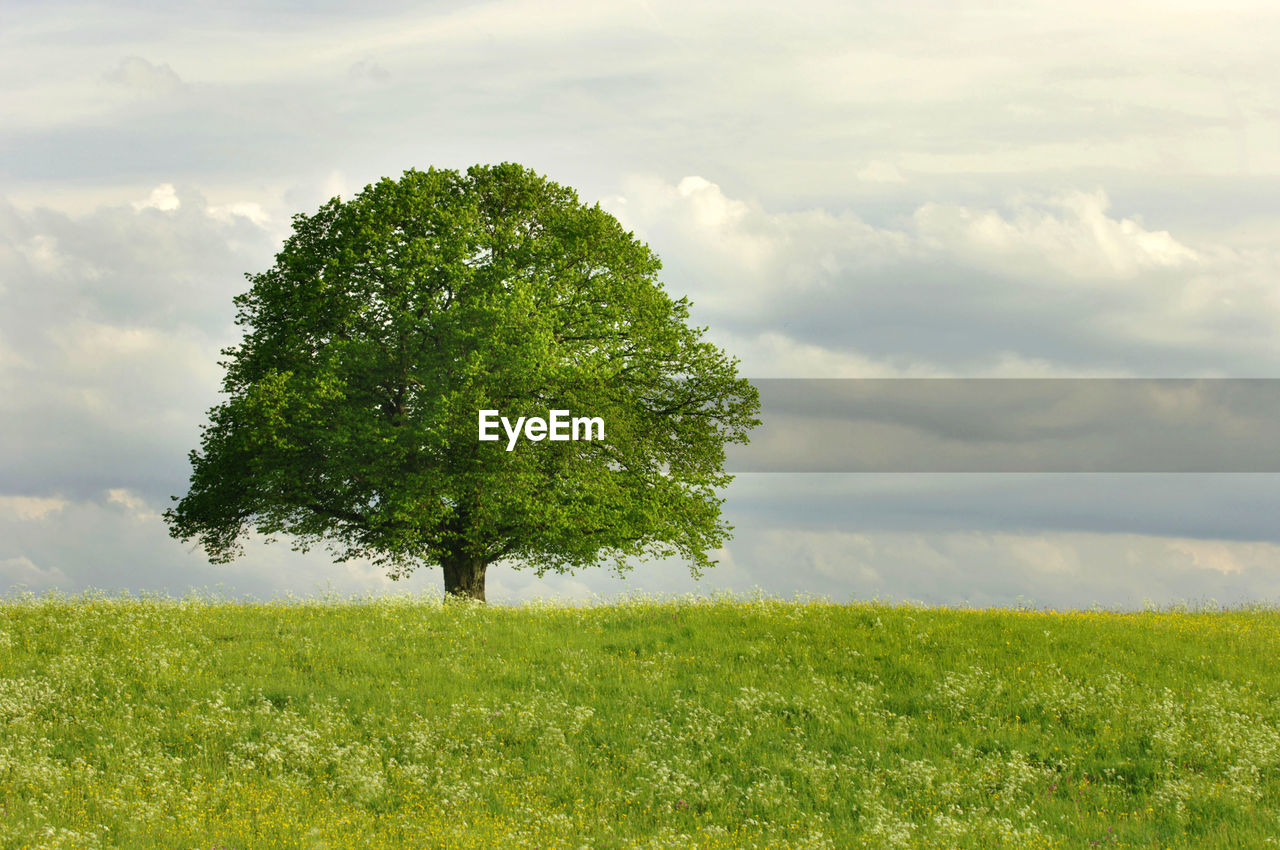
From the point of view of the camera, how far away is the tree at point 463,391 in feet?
102

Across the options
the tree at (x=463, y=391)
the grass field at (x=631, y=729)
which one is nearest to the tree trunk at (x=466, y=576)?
the tree at (x=463, y=391)

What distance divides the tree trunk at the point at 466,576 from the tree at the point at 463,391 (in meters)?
0.07

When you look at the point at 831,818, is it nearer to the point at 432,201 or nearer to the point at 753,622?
the point at 753,622

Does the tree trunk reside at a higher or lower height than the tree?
lower

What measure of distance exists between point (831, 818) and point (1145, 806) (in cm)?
552

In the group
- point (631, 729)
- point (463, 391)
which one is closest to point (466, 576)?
point (463, 391)

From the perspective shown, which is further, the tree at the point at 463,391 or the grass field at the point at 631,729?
the tree at the point at 463,391

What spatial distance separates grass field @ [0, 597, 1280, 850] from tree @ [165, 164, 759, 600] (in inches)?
218

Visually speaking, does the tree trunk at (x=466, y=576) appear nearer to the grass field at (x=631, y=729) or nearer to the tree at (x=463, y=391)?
the tree at (x=463, y=391)

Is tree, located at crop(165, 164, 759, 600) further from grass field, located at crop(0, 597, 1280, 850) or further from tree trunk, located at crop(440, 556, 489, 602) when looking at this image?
grass field, located at crop(0, 597, 1280, 850)

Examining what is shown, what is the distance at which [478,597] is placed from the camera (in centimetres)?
3416

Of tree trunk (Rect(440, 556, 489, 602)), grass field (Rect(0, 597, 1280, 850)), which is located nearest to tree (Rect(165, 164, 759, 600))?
tree trunk (Rect(440, 556, 489, 602))

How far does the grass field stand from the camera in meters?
15.4

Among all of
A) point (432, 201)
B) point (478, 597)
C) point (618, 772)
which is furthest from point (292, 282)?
point (618, 772)
